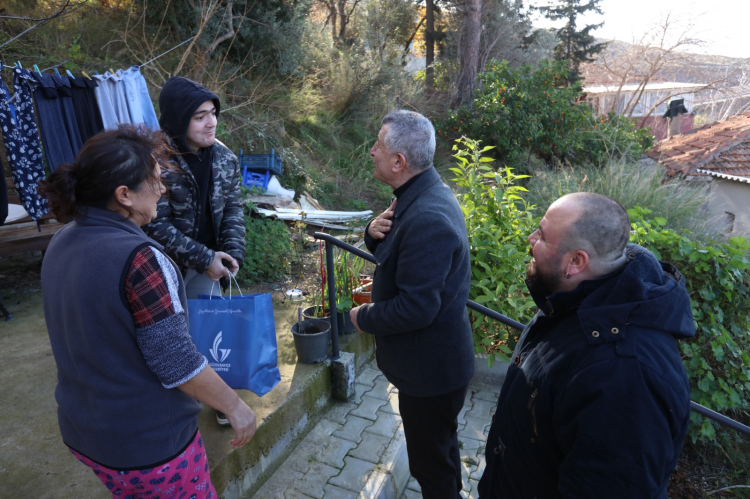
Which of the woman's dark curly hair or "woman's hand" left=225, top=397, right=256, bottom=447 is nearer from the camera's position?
the woman's dark curly hair

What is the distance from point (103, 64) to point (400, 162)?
22.3 feet

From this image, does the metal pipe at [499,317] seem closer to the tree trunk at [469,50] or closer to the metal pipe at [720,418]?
the metal pipe at [720,418]

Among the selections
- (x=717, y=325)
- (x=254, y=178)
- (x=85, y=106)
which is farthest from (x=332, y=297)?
(x=254, y=178)

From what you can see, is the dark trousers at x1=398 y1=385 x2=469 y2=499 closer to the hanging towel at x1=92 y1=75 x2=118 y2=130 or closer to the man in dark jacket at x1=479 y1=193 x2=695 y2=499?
the man in dark jacket at x1=479 y1=193 x2=695 y2=499

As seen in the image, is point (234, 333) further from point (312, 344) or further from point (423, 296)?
point (312, 344)

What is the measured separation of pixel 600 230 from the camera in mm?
1260

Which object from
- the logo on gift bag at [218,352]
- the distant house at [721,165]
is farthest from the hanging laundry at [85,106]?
the distant house at [721,165]

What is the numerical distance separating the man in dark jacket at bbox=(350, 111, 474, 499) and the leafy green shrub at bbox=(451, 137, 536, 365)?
146 cm

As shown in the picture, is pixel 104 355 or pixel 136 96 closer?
pixel 104 355

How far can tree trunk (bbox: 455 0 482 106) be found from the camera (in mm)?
13070

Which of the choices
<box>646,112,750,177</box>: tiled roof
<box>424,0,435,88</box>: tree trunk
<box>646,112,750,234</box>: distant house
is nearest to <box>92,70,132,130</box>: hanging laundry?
<box>646,112,750,234</box>: distant house

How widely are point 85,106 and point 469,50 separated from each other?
11.9 m

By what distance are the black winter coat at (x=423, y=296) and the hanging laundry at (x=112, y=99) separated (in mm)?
2930

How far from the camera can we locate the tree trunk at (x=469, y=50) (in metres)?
13.1
